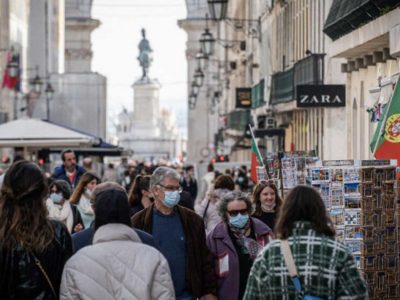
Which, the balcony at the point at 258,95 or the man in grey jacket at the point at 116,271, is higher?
the balcony at the point at 258,95

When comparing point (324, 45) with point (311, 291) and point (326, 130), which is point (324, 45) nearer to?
point (326, 130)

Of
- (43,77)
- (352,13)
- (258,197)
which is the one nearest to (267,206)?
(258,197)

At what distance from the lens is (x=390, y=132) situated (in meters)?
11.5

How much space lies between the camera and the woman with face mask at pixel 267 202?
14047mm

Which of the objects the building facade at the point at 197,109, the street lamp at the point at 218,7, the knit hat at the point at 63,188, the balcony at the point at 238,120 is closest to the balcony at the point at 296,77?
the street lamp at the point at 218,7

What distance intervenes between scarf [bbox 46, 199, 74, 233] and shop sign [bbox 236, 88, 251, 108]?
3792cm

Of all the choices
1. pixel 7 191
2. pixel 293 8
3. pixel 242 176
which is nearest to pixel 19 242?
pixel 7 191

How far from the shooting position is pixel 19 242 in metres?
8.38

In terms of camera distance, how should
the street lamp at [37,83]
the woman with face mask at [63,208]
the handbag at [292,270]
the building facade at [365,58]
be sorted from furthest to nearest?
the street lamp at [37,83] < the building facade at [365,58] < the woman with face mask at [63,208] < the handbag at [292,270]

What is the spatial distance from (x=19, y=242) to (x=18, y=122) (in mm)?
19719

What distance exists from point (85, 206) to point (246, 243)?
4549 mm

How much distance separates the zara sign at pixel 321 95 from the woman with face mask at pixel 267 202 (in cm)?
1203

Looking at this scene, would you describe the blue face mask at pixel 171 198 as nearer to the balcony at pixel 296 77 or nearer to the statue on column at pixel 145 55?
the balcony at pixel 296 77

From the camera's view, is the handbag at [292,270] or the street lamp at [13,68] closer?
the handbag at [292,270]
